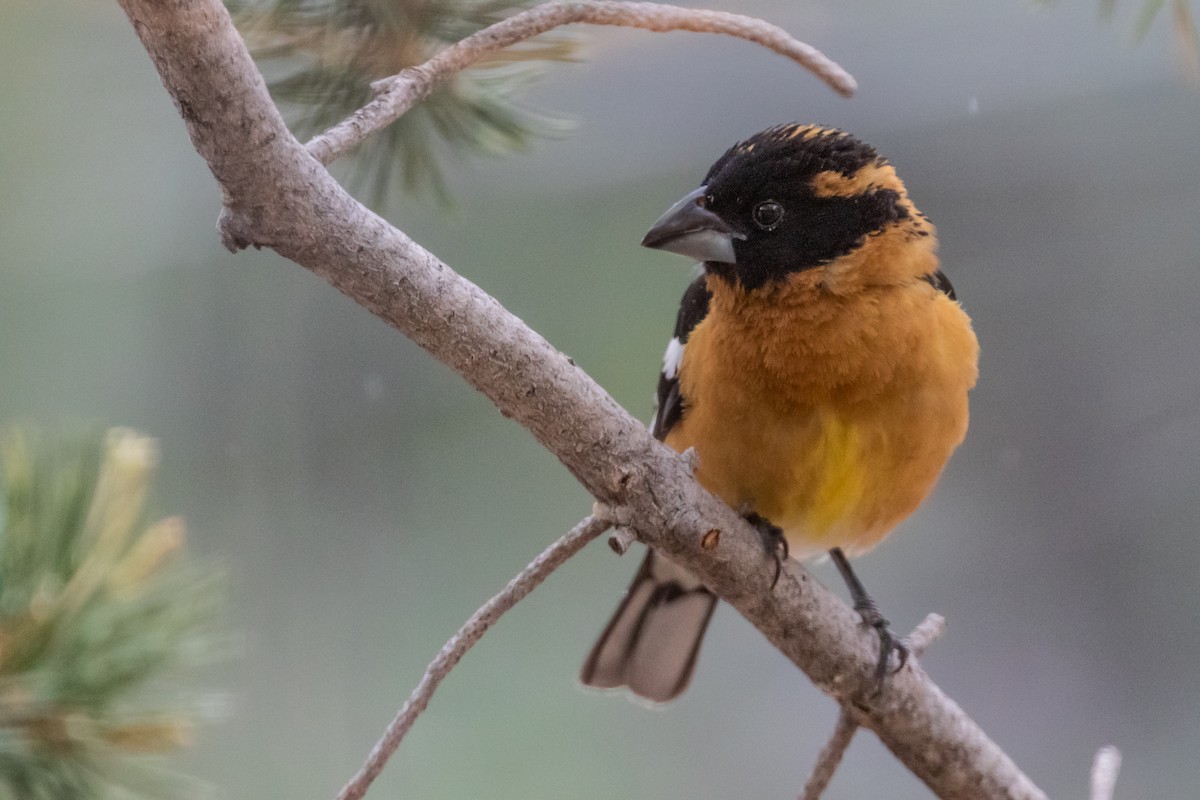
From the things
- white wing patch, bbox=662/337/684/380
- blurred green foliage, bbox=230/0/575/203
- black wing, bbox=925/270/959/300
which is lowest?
blurred green foliage, bbox=230/0/575/203

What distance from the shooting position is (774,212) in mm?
1250

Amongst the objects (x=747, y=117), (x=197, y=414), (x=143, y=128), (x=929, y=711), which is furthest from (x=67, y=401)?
(x=929, y=711)

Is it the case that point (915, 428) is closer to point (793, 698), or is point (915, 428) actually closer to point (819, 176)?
point (819, 176)

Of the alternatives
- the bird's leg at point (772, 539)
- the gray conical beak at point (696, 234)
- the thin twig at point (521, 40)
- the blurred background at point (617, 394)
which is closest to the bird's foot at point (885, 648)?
the bird's leg at point (772, 539)

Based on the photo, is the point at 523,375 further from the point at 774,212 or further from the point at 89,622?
the point at 774,212

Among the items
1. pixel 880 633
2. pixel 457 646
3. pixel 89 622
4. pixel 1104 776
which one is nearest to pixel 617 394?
pixel 880 633

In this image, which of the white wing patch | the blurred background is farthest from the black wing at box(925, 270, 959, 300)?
the blurred background

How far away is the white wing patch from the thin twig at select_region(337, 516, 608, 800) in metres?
0.46

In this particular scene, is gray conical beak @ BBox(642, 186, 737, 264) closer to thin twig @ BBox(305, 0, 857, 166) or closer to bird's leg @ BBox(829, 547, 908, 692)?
thin twig @ BBox(305, 0, 857, 166)

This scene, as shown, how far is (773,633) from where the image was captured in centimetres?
110

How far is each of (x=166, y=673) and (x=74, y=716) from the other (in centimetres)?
7

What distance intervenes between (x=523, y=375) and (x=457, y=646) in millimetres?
209

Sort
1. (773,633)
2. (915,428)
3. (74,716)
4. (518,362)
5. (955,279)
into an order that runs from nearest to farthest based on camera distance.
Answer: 1. (74,716)
2. (518,362)
3. (773,633)
4. (915,428)
5. (955,279)

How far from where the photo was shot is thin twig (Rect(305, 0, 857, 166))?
80 cm
